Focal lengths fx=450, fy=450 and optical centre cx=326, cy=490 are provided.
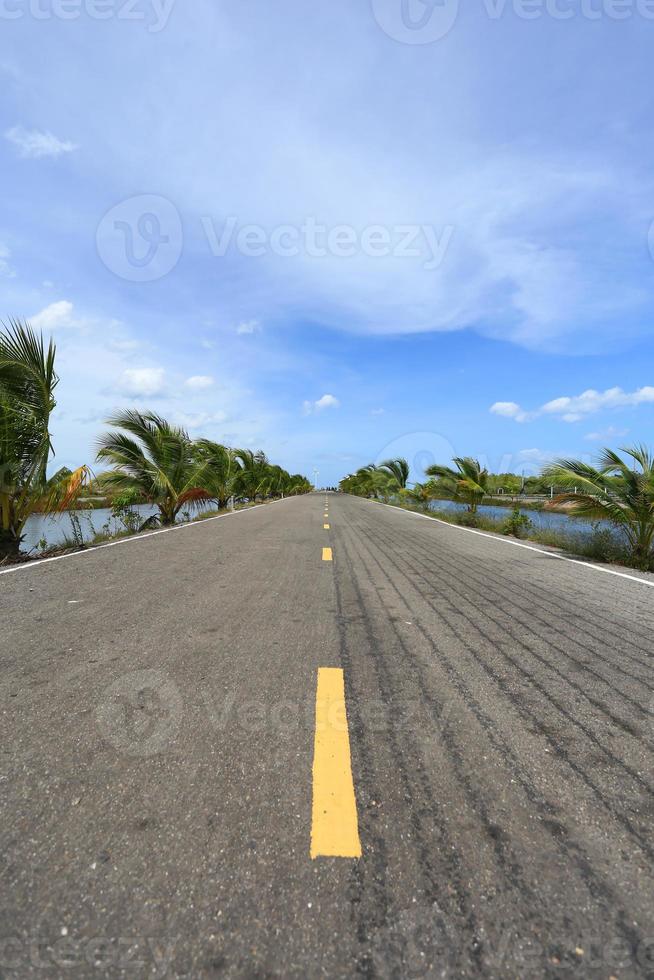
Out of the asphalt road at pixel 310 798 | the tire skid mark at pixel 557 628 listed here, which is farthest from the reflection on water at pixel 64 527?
the asphalt road at pixel 310 798

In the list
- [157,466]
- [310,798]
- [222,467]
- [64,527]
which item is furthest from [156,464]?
[310,798]

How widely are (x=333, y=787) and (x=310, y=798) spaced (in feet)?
0.39

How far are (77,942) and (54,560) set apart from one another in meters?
7.46

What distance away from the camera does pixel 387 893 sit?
59.1 inches

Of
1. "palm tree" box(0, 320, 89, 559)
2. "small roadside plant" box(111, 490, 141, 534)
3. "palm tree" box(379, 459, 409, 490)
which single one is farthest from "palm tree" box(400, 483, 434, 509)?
"palm tree" box(0, 320, 89, 559)

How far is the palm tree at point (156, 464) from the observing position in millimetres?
14820

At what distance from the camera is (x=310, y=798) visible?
6.32 ft

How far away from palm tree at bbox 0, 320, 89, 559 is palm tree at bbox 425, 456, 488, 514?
51.9 ft

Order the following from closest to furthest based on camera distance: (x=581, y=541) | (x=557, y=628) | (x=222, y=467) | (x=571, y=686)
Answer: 1. (x=571, y=686)
2. (x=557, y=628)
3. (x=581, y=541)
4. (x=222, y=467)

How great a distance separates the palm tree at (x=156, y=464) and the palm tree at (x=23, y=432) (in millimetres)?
6031

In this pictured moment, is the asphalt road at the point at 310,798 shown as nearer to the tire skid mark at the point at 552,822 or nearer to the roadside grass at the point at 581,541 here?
the tire skid mark at the point at 552,822

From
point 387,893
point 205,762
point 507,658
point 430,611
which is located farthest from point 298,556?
point 387,893

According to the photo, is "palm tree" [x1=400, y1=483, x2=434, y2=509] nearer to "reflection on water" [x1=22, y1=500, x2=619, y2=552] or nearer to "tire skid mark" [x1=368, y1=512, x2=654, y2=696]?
"reflection on water" [x1=22, y1=500, x2=619, y2=552]

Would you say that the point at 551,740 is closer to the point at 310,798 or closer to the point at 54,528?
the point at 310,798
